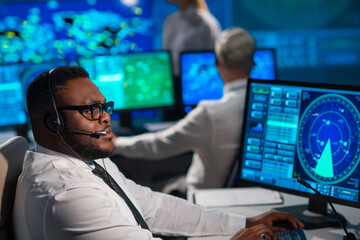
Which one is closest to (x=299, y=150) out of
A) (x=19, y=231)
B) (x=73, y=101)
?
(x=73, y=101)

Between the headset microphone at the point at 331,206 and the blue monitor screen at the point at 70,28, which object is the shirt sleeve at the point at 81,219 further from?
the blue monitor screen at the point at 70,28

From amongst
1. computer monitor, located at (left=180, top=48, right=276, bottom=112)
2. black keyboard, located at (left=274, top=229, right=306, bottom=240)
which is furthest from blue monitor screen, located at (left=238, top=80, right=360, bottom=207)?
computer monitor, located at (left=180, top=48, right=276, bottom=112)

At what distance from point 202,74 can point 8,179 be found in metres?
2.12

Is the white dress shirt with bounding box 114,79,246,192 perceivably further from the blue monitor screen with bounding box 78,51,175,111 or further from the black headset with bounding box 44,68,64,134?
the blue monitor screen with bounding box 78,51,175,111

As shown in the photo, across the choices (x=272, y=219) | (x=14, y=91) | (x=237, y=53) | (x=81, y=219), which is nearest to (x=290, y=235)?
(x=272, y=219)

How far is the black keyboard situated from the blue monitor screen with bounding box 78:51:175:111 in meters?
1.86

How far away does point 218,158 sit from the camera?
2.02 meters

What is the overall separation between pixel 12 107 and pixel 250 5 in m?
3.10

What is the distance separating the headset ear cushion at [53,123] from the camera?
1142 mm

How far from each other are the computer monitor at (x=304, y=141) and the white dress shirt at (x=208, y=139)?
41 centimetres

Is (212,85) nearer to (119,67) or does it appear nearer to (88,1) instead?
(119,67)

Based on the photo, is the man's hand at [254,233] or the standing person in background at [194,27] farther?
the standing person in background at [194,27]

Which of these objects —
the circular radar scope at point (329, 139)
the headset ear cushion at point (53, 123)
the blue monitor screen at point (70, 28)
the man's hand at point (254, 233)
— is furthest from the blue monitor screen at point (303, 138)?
the blue monitor screen at point (70, 28)

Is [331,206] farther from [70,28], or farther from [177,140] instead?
[70,28]
